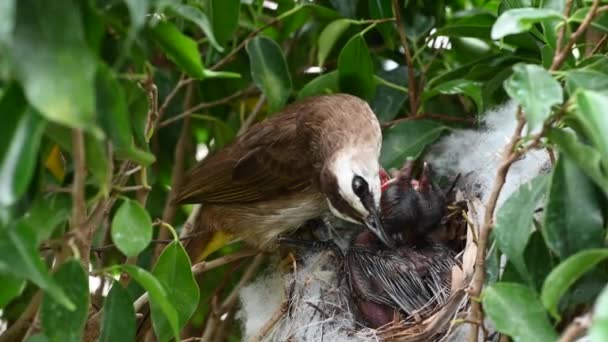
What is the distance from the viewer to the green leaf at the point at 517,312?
44.4 inches

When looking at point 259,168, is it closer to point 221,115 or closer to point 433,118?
point 221,115

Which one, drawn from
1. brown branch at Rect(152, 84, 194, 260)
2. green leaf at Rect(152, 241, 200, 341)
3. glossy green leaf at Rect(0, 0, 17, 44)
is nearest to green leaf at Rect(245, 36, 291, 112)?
brown branch at Rect(152, 84, 194, 260)

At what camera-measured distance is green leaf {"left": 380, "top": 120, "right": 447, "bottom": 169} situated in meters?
1.88

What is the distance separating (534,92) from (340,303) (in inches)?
35.8

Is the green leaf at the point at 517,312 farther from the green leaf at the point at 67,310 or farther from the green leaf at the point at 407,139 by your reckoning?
the green leaf at the point at 407,139

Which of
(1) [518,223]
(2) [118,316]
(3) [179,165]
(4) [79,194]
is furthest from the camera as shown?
(3) [179,165]

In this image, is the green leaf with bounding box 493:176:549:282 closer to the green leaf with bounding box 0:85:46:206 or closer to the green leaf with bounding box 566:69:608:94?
the green leaf with bounding box 566:69:608:94

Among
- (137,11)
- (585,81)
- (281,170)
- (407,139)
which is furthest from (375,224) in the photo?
(137,11)

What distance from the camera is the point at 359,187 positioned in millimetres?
1873

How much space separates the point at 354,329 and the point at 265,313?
247 mm

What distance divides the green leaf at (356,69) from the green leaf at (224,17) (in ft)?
0.82

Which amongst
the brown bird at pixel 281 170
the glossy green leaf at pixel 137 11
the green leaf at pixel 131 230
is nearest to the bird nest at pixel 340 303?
the brown bird at pixel 281 170

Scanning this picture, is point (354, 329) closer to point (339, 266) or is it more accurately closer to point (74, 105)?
point (339, 266)

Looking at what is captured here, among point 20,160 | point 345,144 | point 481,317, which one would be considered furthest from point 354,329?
point 20,160
